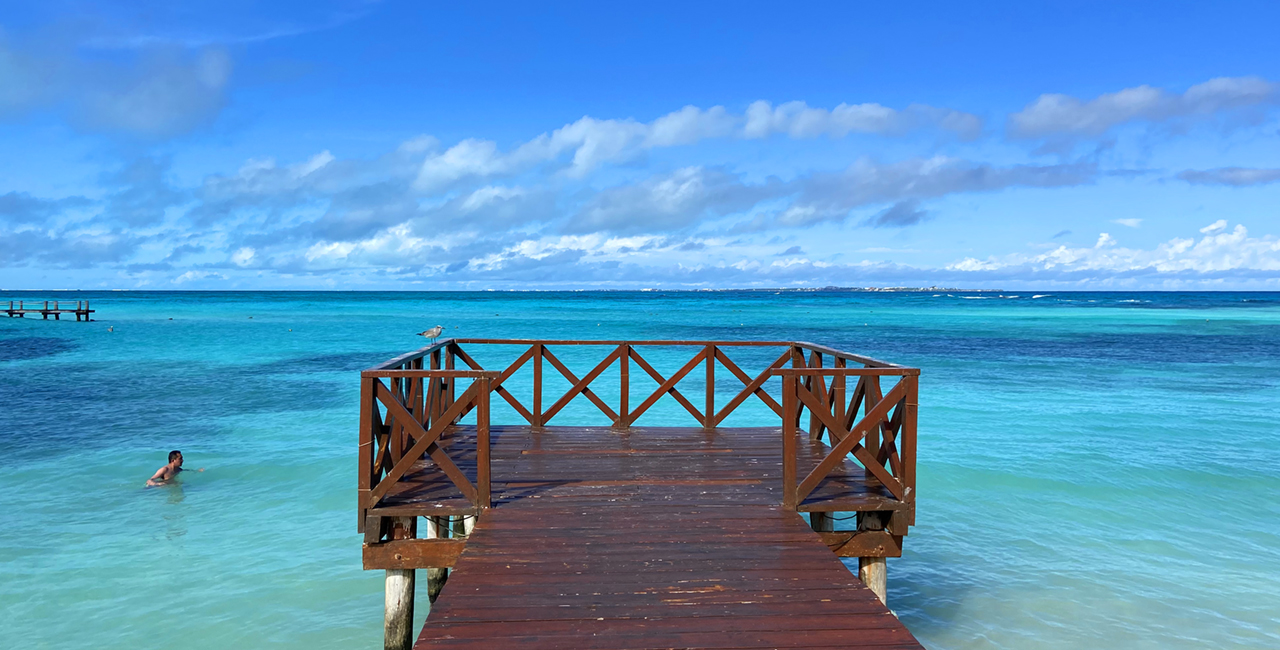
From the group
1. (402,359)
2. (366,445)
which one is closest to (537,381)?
(402,359)

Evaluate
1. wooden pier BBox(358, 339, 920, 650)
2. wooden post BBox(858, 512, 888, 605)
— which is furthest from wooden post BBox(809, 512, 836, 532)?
wooden post BBox(858, 512, 888, 605)

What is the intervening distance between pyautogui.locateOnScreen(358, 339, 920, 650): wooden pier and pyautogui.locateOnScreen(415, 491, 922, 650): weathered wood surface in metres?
0.02

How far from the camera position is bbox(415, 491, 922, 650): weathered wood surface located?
409 cm

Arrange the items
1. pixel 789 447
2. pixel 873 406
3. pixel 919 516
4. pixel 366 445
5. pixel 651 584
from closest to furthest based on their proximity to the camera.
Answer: pixel 651 584 < pixel 366 445 < pixel 789 447 < pixel 873 406 < pixel 919 516

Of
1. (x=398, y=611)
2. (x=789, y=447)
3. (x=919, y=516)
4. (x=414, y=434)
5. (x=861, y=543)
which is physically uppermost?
(x=414, y=434)

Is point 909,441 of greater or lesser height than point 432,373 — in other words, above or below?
below

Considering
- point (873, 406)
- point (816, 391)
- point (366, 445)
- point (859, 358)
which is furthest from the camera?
point (816, 391)

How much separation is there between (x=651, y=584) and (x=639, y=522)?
124 centimetres

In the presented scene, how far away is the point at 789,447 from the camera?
20.9 ft

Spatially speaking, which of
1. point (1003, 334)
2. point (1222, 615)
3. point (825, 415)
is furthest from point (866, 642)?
point (1003, 334)

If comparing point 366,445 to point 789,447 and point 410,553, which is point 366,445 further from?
point 789,447

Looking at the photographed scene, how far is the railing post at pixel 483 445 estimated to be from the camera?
6.09 m

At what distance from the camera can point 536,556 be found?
5.27 meters

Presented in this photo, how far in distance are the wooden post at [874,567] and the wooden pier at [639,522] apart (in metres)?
0.01
